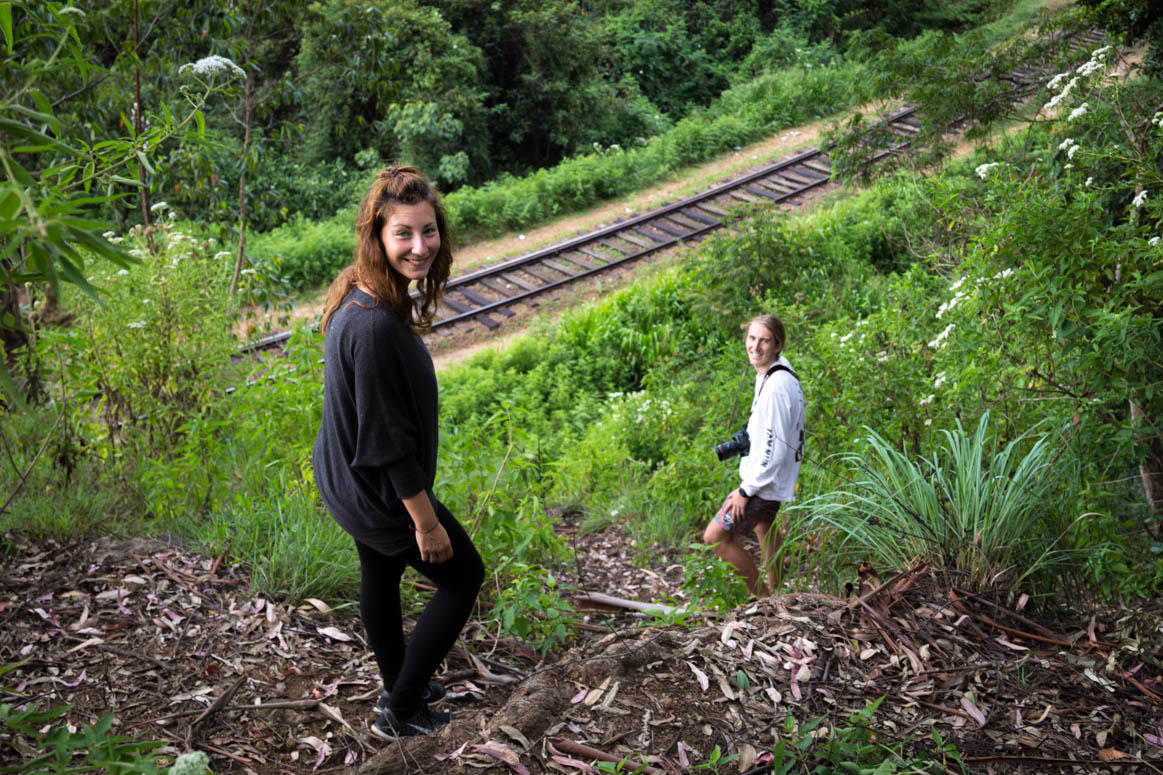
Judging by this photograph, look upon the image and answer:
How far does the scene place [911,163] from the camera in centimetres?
1133

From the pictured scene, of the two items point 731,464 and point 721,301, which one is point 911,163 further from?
point 731,464

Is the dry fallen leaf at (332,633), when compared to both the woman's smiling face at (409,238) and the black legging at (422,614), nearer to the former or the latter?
the black legging at (422,614)

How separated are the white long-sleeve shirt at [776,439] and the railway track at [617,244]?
6.70 meters

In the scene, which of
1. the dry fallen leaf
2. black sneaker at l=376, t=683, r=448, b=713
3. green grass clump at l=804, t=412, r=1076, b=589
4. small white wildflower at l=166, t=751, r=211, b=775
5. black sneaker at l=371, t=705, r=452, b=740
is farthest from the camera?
green grass clump at l=804, t=412, r=1076, b=589

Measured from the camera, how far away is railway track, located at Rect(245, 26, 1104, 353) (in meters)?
12.5

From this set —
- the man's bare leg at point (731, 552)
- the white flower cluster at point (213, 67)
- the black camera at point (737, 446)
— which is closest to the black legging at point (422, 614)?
the man's bare leg at point (731, 552)

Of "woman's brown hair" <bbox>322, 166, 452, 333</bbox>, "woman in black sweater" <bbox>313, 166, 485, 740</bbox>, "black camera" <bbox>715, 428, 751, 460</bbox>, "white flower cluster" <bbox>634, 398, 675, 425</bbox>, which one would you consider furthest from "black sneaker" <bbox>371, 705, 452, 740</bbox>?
"white flower cluster" <bbox>634, 398, 675, 425</bbox>

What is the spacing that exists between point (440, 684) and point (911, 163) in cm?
982

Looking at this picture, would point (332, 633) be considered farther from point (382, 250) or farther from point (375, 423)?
point (382, 250)

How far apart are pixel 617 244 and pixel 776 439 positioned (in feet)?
33.0

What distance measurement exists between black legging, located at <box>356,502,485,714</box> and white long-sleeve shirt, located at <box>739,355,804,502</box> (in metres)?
2.11

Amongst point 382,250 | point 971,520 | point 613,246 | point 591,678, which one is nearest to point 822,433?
point 971,520

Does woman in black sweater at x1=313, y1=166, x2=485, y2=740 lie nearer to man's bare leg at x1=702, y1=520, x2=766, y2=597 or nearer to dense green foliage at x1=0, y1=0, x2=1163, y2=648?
dense green foliage at x1=0, y1=0, x2=1163, y2=648

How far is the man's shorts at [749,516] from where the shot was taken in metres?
4.98
